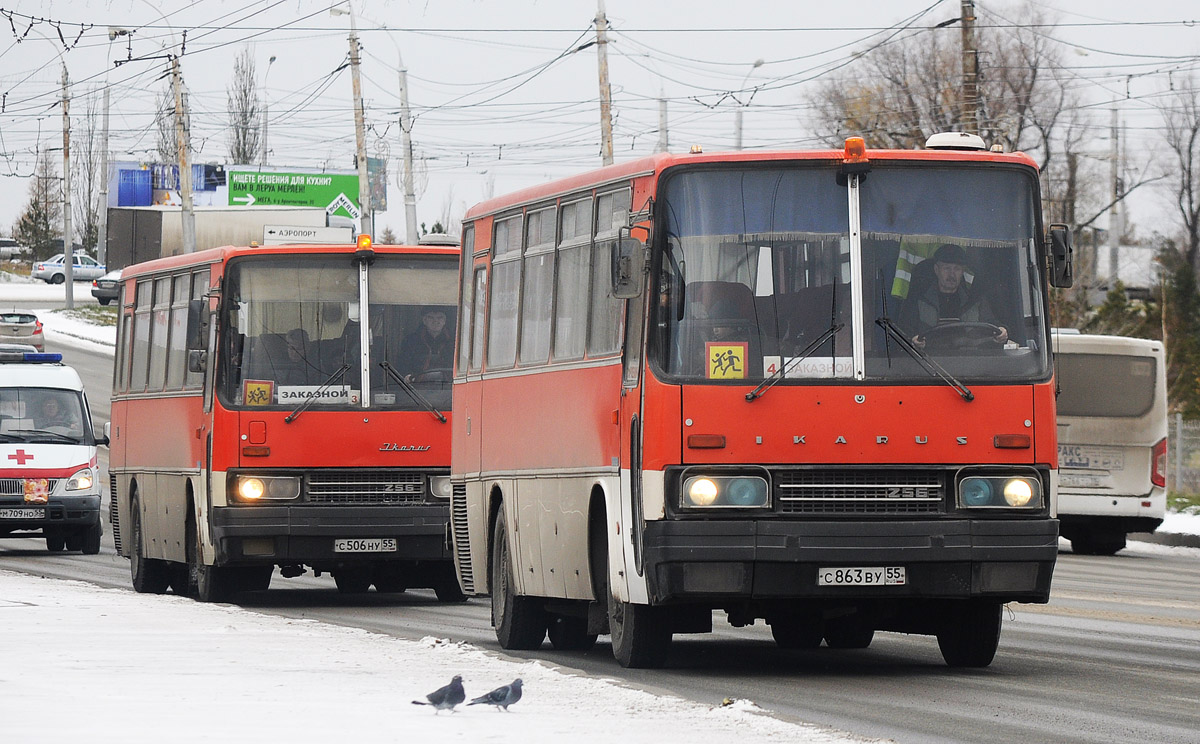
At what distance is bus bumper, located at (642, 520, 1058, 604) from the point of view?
11727 millimetres

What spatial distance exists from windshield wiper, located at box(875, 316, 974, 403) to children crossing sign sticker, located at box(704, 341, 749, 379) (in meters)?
0.75

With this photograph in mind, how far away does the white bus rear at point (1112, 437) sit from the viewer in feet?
93.5

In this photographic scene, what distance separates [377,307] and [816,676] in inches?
302

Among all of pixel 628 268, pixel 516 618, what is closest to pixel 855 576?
pixel 628 268

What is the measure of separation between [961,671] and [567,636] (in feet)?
10.5

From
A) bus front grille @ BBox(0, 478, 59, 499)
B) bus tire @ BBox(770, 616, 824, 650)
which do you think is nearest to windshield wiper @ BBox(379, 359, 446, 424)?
bus tire @ BBox(770, 616, 824, 650)

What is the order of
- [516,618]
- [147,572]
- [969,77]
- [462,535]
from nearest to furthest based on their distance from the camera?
[516,618], [462,535], [147,572], [969,77]

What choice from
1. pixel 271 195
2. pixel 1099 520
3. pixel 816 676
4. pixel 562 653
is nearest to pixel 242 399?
pixel 562 653

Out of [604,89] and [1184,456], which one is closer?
[1184,456]

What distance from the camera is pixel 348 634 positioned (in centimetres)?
1398

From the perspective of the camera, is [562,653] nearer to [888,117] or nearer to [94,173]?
[888,117]

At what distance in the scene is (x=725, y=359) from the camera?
11.9 m

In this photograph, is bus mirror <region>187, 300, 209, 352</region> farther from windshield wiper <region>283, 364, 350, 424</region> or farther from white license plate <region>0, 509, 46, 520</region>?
white license plate <region>0, 509, 46, 520</region>

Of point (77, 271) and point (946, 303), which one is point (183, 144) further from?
point (77, 271)
